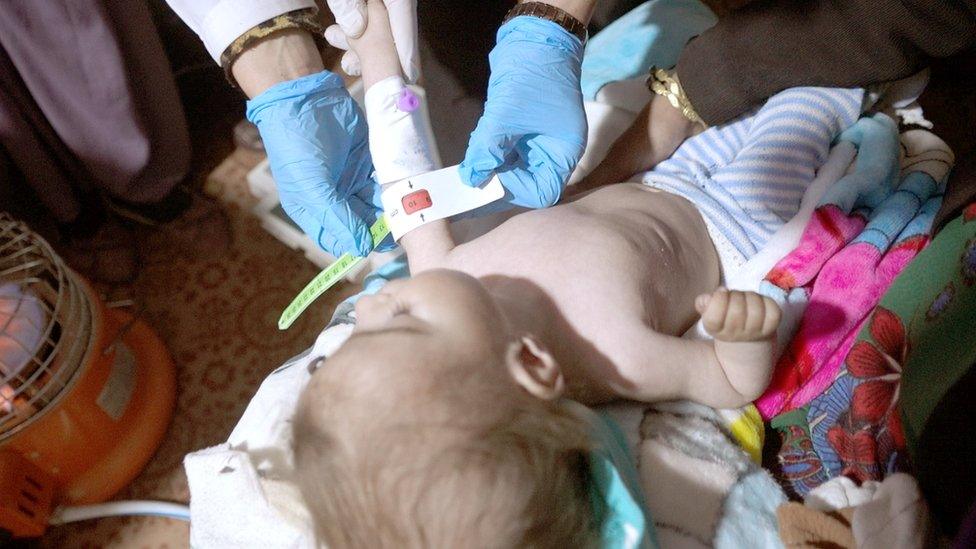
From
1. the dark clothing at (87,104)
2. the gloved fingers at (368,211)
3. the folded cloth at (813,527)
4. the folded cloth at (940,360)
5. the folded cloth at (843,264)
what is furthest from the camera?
the dark clothing at (87,104)

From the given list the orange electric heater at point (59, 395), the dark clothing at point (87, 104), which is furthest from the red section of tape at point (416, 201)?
the dark clothing at point (87, 104)

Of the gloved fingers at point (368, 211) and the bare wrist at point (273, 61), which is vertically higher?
the bare wrist at point (273, 61)

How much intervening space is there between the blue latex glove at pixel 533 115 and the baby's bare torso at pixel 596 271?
41 mm

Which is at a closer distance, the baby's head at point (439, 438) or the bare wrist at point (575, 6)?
the baby's head at point (439, 438)

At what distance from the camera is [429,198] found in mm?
771

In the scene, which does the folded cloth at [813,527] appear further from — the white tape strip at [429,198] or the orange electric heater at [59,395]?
the orange electric heater at [59,395]

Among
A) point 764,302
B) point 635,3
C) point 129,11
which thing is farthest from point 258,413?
point 635,3

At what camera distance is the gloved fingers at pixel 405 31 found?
2.60 feet

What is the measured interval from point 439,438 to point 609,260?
311mm

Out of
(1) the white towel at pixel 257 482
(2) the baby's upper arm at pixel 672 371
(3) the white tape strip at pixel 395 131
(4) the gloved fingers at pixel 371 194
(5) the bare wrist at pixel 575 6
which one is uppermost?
(5) the bare wrist at pixel 575 6

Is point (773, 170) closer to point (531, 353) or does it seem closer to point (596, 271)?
point (596, 271)

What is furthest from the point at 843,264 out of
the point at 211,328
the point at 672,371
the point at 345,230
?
the point at 211,328

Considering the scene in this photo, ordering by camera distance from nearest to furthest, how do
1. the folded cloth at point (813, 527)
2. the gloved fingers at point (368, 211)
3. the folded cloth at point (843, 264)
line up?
the folded cloth at point (813, 527)
the folded cloth at point (843, 264)
the gloved fingers at point (368, 211)

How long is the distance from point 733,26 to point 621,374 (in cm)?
49
